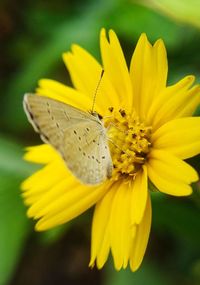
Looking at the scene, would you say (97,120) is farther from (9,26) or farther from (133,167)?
(9,26)

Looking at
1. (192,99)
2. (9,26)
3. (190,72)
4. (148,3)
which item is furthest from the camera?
(9,26)

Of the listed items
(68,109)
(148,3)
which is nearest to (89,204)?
(68,109)

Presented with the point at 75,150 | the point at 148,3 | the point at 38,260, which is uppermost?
the point at 148,3

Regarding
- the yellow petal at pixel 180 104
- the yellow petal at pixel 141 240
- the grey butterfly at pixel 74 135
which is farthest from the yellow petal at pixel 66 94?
the yellow petal at pixel 141 240

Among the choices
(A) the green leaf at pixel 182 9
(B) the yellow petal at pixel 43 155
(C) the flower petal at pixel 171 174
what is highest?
(A) the green leaf at pixel 182 9

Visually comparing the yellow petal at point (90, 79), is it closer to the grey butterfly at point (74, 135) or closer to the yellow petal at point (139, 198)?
the grey butterfly at point (74, 135)

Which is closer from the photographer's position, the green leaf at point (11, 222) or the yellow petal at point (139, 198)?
the yellow petal at point (139, 198)

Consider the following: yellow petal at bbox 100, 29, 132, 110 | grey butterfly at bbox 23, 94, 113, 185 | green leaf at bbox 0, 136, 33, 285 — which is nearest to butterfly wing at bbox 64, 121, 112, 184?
grey butterfly at bbox 23, 94, 113, 185
